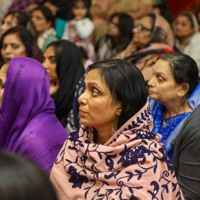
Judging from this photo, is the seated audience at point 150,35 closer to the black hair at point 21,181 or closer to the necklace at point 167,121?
the necklace at point 167,121

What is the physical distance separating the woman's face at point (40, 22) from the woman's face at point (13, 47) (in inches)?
69.9

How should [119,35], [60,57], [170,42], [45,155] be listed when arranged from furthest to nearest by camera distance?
[119,35] → [170,42] → [60,57] → [45,155]

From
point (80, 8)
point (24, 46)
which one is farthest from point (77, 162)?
point (80, 8)

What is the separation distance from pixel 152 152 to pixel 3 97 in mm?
982

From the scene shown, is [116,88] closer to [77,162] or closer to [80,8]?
[77,162]

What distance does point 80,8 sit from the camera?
5.63 m

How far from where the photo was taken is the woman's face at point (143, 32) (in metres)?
4.17

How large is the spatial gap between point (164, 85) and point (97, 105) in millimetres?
938

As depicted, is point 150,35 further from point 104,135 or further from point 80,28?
point 104,135

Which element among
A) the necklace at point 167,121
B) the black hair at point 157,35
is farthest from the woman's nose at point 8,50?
the necklace at point 167,121

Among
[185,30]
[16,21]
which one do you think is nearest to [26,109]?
[16,21]

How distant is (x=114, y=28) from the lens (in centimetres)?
535

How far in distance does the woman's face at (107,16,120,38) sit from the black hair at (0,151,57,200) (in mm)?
4657

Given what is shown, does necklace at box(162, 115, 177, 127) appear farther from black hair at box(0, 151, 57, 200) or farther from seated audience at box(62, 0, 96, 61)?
seated audience at box(62, 0, 96, 61)
